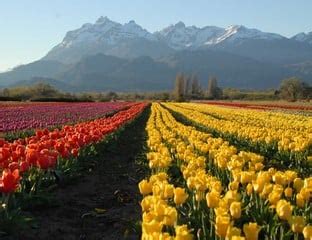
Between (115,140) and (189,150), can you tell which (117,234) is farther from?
(115,140)

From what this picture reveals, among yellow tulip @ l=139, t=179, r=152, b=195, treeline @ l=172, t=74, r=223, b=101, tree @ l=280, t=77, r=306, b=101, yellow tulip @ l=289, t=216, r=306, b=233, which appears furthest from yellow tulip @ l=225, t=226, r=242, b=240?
treeline @ l=172, t=74, r=223, b=101

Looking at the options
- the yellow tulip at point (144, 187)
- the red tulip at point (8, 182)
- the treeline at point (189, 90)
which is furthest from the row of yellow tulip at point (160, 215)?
the treeline at point (189, 90)

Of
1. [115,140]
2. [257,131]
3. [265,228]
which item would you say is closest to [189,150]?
[265,228]

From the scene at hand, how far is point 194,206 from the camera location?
227 inches

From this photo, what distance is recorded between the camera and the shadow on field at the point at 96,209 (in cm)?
639

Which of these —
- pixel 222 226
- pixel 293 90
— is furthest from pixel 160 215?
pixel 293 90

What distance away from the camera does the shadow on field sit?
21.0ft

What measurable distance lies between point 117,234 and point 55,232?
2.41ft

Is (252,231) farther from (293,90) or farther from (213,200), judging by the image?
(293,90)

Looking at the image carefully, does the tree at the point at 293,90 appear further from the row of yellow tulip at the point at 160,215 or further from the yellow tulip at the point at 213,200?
the yellow tulip at the point at 213,200

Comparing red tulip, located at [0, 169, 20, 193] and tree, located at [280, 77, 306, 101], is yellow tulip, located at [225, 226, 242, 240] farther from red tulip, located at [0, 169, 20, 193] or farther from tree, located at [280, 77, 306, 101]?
tree, located at [280, 77, 306, 101]

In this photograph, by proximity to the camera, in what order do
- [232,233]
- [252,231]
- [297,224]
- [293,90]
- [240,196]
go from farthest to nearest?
[293,90] < [240,196] < [297,224] < [252,231] < [232,233]

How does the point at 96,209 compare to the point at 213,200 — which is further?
the point at 96,209

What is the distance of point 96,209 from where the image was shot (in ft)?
24.5
